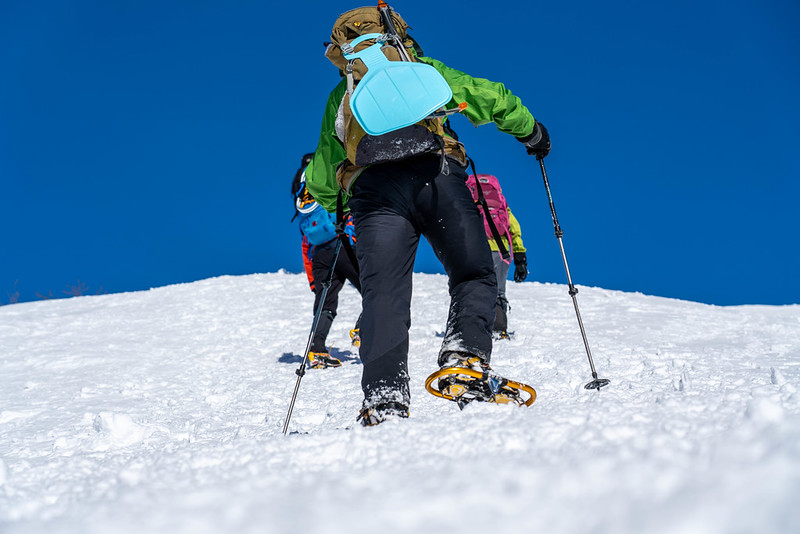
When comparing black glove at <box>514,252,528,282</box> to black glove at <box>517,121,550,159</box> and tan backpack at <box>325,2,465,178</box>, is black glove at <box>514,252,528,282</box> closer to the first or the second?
black glove at <box>517,121,550,159</box>

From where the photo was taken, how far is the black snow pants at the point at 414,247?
2.97 m

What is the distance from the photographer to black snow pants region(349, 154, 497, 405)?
2.97m

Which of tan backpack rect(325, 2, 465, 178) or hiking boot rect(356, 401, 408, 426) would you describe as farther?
tan backpack rect(325, 2, 465, 178)

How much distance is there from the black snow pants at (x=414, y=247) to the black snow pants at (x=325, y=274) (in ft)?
12.1

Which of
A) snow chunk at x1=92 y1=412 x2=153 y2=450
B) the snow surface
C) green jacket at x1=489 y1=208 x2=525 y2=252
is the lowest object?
the snow surface

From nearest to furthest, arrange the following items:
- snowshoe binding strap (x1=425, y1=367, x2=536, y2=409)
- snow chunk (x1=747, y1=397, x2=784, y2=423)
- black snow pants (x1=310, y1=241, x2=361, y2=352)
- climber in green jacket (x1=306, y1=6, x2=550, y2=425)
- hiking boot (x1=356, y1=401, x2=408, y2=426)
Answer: snow chunk (x1=747, y1=397, x2=784, y2=423), hiking boot (x1=356, y1=401, x2=408, y2=426), snowshoe binding strap (x1=425, y1=367, x2=536, y2=409), climber in green jacket (x1=306, y1=6, x2=550, y2=425), black snow pants (x1=310, y1=241, x2=361, y2=352)

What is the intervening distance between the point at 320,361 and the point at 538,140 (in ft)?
13.0

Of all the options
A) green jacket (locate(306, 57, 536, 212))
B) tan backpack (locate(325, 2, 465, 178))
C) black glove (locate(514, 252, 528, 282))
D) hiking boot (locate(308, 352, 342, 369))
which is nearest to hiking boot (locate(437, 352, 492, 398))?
tan backpack (locate(325, 2, 465, 178))

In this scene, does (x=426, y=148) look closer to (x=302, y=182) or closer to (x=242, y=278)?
(x=302, y=182)

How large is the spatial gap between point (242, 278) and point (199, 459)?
14.5 metres

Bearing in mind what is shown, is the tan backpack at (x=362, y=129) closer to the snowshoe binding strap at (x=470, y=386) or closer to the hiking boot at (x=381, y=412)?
the snowshoe binding strap at (x=470, y=386)

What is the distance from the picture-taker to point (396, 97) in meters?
2.99

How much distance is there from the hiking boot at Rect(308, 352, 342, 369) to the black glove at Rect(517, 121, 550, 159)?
12.5 ft

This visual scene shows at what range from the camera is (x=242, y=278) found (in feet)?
52.7
